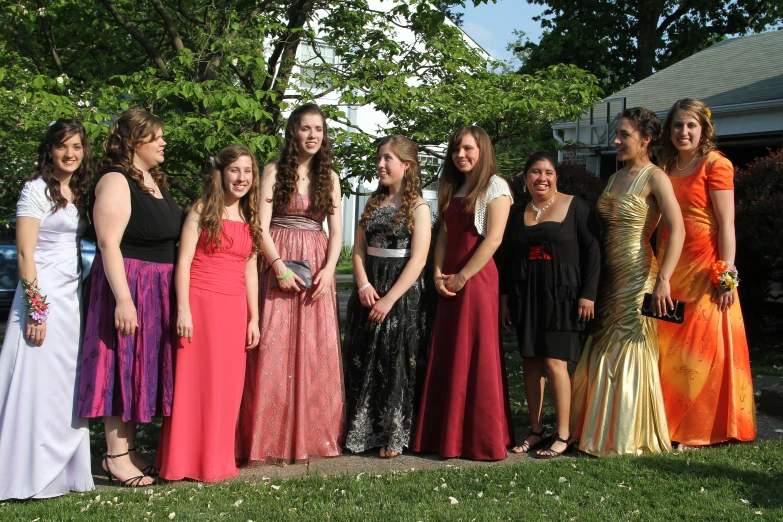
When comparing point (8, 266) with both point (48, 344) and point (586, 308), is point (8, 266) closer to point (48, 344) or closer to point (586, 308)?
point (48, 344)

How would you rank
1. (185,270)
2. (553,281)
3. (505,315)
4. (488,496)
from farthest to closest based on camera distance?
(505,315)
(553,281)
(185,270)
(488,496)

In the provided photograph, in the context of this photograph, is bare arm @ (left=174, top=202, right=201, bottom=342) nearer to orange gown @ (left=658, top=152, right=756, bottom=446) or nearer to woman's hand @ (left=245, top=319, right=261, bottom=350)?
woman's hand @ (left=245, top=319, right=261, bottom=350)

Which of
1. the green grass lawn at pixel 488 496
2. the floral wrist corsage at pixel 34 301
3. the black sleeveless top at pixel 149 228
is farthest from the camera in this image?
the black sleeveless top at pixel 149 228

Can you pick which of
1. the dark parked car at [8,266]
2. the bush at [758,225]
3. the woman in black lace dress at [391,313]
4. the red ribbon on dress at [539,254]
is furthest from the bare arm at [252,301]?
the dark parked car at [8,266]

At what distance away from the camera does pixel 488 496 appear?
4.05 metres

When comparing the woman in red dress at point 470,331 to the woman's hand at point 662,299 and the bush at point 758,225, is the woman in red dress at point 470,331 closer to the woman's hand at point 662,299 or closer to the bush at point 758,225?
the woman's hand at point 662,299

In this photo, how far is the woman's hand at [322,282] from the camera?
480 cm

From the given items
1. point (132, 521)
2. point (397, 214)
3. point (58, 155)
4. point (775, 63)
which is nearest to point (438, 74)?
point (397, 214)

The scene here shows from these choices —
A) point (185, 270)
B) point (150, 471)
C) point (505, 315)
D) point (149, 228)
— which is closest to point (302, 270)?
point (185, 270)

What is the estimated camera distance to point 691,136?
5035mm

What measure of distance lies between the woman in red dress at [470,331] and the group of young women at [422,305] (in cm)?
1

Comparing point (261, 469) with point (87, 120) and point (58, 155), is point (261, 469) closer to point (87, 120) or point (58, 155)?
point (58, 155)

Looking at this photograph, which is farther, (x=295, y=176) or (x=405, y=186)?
(x=405, y=186)

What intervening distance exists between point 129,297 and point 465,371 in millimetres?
2091
